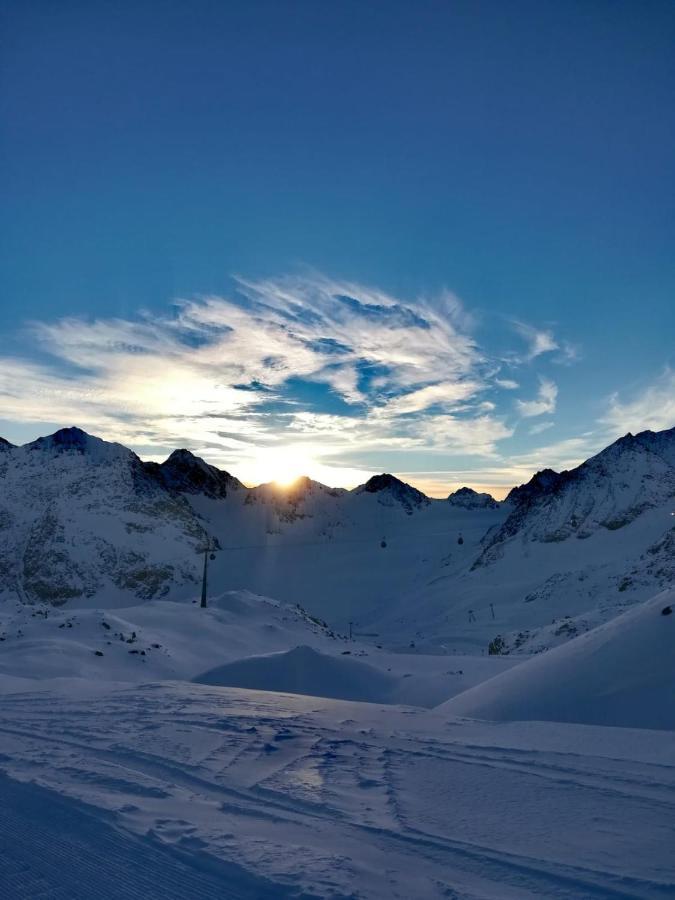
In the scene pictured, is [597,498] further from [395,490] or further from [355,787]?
[395,490]

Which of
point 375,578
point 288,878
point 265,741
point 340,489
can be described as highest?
point 340,489

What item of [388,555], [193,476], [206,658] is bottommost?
[388,555]

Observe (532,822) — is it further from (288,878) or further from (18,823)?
(18,823)

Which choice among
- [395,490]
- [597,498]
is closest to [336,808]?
[597,498]

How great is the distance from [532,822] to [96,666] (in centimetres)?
1398

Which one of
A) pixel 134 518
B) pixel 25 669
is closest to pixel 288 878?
pixel 25 669

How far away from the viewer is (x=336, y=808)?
4.32 m

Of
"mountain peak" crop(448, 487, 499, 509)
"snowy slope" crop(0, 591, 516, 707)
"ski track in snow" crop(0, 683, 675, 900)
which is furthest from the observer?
"mountain peak" crop(448, 487, 499, 509)

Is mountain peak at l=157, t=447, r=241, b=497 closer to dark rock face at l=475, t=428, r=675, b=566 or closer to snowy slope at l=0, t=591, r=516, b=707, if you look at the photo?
dark rock face at l=475, t=428, r=675, b=566

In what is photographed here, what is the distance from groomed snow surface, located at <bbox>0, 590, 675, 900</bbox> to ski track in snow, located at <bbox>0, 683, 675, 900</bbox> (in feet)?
0.06

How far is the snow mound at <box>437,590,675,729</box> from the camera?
7.34 metres

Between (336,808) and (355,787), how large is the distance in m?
0.58

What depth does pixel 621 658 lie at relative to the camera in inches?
325

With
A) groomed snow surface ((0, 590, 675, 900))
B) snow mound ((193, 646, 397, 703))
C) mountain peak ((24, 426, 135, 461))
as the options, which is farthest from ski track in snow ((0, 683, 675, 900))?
mountain peak ((24, 426, 135, 461))
